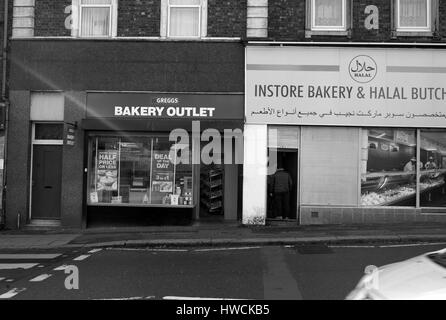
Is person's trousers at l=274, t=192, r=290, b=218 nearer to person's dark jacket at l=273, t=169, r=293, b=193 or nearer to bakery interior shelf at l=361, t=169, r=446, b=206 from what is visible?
person's dark jacket at l=273, t=169, r=293, b=193

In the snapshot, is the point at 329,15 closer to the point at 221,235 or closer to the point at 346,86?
the point at 346,86

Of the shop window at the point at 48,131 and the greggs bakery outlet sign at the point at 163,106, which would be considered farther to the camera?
the shop window at the point at 48,131

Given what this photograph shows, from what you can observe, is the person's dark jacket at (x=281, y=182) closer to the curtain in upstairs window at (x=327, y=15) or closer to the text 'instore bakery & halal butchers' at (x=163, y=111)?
the text 'instore bakery & halal butchers' at (x=163, y=111)

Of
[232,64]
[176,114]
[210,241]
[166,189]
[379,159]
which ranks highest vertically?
[232,64]

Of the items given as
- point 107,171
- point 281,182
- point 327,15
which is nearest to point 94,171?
point 107,171

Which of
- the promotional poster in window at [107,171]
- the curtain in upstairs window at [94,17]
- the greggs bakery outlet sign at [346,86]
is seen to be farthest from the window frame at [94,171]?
the curtain in upstairs window at [94,17]

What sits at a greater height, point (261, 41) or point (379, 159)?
point (261, 41)

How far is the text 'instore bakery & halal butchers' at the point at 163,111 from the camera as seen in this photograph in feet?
48.2

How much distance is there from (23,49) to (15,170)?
3511 millimetres

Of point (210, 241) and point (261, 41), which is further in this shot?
point (261, 41)

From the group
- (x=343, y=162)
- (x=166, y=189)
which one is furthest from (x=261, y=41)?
(x=166, y=189)

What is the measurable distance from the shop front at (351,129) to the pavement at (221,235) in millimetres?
787

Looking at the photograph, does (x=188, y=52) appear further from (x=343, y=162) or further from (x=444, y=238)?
(x=444, y=238)

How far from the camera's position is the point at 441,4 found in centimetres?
1462
